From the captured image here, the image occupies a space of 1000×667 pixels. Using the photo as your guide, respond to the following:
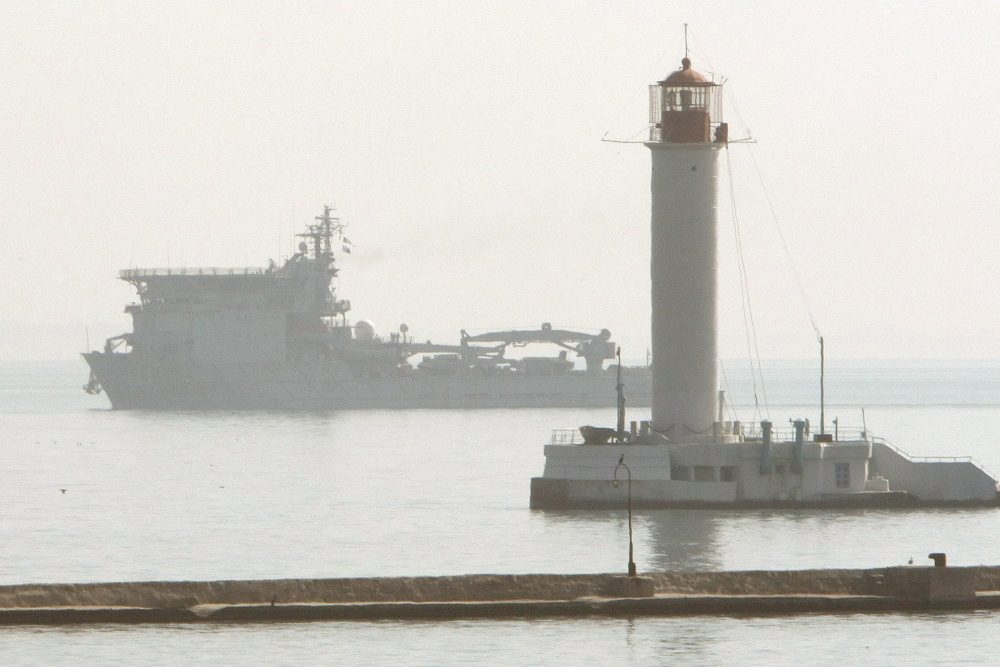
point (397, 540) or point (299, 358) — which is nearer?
point (397, 540)

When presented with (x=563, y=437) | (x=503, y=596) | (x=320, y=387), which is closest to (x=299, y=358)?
(x=320, y=387)

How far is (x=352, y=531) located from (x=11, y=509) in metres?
13.3

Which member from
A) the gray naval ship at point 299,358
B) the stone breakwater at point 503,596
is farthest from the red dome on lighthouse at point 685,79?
the gray naval ship at point 299,358

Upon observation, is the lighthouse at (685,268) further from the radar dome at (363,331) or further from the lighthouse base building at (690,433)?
the radar dome at (363,331)

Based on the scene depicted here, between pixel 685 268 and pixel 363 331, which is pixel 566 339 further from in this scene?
pixel 685 268

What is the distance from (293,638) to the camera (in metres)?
27.8

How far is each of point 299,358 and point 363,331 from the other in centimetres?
1067

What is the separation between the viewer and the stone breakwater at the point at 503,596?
2866cm

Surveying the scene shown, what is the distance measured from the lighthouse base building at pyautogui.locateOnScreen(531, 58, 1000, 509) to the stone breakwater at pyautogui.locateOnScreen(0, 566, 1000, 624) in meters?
18.0

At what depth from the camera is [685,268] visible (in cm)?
4881

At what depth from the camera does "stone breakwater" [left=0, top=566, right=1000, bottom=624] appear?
28656 millimetres

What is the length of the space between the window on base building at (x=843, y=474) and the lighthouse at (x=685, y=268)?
3786 mm

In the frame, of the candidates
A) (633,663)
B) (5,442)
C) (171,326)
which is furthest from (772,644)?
(171,326)

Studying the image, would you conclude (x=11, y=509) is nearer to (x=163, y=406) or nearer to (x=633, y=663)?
(x=633, y=663)
